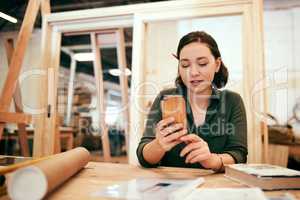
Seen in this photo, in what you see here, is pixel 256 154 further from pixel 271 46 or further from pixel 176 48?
pixel 271 46

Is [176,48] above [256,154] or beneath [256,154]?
above

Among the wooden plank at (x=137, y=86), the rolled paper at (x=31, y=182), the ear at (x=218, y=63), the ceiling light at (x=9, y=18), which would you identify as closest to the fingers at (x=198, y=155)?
the rolled paper at (x=31, y=182)

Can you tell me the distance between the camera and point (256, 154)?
1.77m

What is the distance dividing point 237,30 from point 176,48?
45 centimetres

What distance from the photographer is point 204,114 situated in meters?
1.52

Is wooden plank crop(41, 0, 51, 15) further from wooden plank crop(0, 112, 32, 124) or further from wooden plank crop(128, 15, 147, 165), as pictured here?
wooden plank crop(0, 112, 32, 124)

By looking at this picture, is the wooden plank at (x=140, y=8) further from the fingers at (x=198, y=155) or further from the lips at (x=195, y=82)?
the fingers at (x=198, y=155)

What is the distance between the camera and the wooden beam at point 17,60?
1.91 metres

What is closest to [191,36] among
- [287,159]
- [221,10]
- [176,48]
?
[176,48]

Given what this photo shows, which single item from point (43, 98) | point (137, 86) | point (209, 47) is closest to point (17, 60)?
point (43, 98)

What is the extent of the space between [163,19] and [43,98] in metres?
1.15

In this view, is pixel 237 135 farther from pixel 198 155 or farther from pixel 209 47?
pixel 209 47

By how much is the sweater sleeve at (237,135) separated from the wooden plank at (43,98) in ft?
4.94

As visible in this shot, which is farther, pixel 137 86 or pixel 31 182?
pixel 137 86
